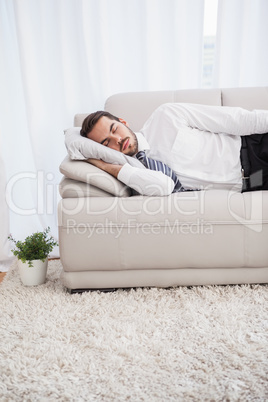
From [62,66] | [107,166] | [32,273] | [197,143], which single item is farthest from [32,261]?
[62,66]

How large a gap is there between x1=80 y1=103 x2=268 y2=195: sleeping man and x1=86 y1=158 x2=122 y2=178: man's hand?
1 cm

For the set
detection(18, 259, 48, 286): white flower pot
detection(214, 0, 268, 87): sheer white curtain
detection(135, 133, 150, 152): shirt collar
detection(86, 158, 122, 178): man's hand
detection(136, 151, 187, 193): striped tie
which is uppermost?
detection(214, 0, 268, 87): sheer white curtain

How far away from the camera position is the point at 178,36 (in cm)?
285

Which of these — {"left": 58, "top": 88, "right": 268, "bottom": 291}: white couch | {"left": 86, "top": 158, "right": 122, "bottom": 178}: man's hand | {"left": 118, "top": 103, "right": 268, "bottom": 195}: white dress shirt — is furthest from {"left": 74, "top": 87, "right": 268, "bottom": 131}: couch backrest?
{"left": 58, "top": 88, "right": 268, "bottom": 291}: white couch

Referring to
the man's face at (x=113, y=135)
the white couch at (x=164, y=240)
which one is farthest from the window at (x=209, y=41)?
the white couch at (x=164, y=240)

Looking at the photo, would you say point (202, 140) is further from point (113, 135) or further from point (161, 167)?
point (113, 135)

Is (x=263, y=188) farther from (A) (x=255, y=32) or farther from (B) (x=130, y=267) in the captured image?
(A) (x=255, y=32)

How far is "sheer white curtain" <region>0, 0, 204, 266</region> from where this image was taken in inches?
111

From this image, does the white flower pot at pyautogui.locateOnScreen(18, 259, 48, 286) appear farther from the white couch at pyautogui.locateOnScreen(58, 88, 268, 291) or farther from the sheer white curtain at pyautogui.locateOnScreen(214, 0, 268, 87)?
the sheer white curtain at pyautogui.locateOnScreen(214, 0, 268, 87)

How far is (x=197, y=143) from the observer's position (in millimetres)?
2271

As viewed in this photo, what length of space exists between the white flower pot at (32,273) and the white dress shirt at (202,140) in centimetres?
85

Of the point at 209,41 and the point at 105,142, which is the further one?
the point at 209,41

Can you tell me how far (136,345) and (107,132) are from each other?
1.17m

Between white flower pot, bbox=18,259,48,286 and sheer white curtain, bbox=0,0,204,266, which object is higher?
sheer white curtain, bbox=0,0,204,266
